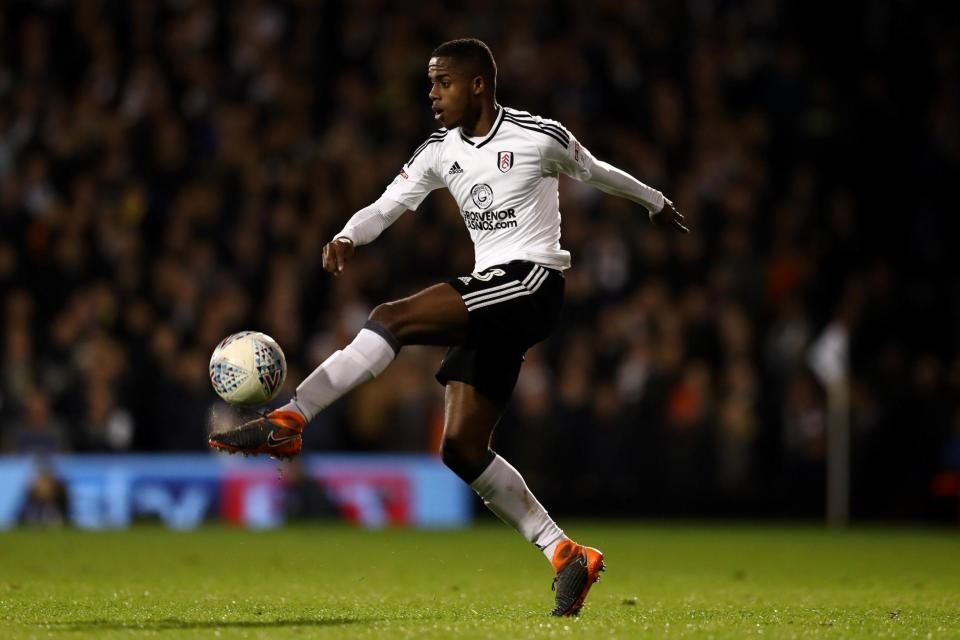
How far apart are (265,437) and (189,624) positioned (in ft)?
3.05

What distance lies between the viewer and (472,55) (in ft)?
24.0

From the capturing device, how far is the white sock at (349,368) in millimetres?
6703

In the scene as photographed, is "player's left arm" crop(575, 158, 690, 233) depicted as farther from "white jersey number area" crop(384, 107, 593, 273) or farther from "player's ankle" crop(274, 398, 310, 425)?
"player's ankle" crop(274, 398, 310, 425)

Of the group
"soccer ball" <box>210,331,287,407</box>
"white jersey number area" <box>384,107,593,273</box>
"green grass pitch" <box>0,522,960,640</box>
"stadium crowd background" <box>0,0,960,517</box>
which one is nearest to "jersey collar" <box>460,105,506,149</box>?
"white jersey number area" <box>384,107,593,273</box>

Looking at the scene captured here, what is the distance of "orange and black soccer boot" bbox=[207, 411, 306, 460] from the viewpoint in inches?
249

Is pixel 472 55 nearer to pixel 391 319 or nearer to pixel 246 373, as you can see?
pixel 391 319

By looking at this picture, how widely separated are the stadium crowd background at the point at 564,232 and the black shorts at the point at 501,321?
9.69 meters

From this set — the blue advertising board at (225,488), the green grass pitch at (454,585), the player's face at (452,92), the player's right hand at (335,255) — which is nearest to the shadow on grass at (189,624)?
the green grass pitch at (454,585)

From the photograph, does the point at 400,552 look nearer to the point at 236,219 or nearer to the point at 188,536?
the point at 188,536

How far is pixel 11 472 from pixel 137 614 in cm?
1006

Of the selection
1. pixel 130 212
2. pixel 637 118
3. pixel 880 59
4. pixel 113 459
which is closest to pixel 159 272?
pixel 130 212

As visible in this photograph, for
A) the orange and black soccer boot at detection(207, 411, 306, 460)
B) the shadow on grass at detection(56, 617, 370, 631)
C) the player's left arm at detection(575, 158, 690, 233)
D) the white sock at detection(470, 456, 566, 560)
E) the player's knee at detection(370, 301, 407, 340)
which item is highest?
the player's left arm at detection(575, 158, 690, 233)

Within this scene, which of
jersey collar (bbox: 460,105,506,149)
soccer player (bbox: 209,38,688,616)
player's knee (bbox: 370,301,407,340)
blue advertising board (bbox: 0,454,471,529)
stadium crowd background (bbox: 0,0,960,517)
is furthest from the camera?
stadium crowd background (bbox: 0,0,960,517)

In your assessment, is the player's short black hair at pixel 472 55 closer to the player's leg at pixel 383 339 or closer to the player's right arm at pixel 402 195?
the player's right arm at pixel 402 195
